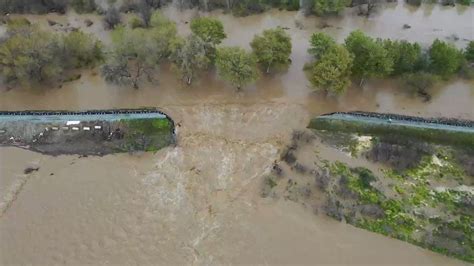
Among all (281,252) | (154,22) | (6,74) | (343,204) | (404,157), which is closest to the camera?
(281,252)

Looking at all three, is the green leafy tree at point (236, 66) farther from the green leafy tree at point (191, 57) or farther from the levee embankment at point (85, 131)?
the levee embankment at point (85, 131)

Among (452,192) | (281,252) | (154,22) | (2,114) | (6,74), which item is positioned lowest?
(281,252)

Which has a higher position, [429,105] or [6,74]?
[6,74]

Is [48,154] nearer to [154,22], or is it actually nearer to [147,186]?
[147,186]

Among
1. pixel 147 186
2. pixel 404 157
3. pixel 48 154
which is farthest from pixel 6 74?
pixel 404 157

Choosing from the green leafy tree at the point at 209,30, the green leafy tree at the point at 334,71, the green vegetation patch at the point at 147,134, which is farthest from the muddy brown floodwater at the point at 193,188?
the green leafy tree at the point at 209,30

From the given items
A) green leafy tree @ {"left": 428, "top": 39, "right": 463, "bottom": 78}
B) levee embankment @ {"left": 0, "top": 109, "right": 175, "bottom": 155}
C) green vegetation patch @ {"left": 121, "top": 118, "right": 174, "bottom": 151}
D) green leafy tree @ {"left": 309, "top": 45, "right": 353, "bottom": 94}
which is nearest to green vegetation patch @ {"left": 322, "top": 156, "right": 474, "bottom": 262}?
green leafy tree @ {"left": 309, "top": 45, "right": 353, "bottom": 94}
